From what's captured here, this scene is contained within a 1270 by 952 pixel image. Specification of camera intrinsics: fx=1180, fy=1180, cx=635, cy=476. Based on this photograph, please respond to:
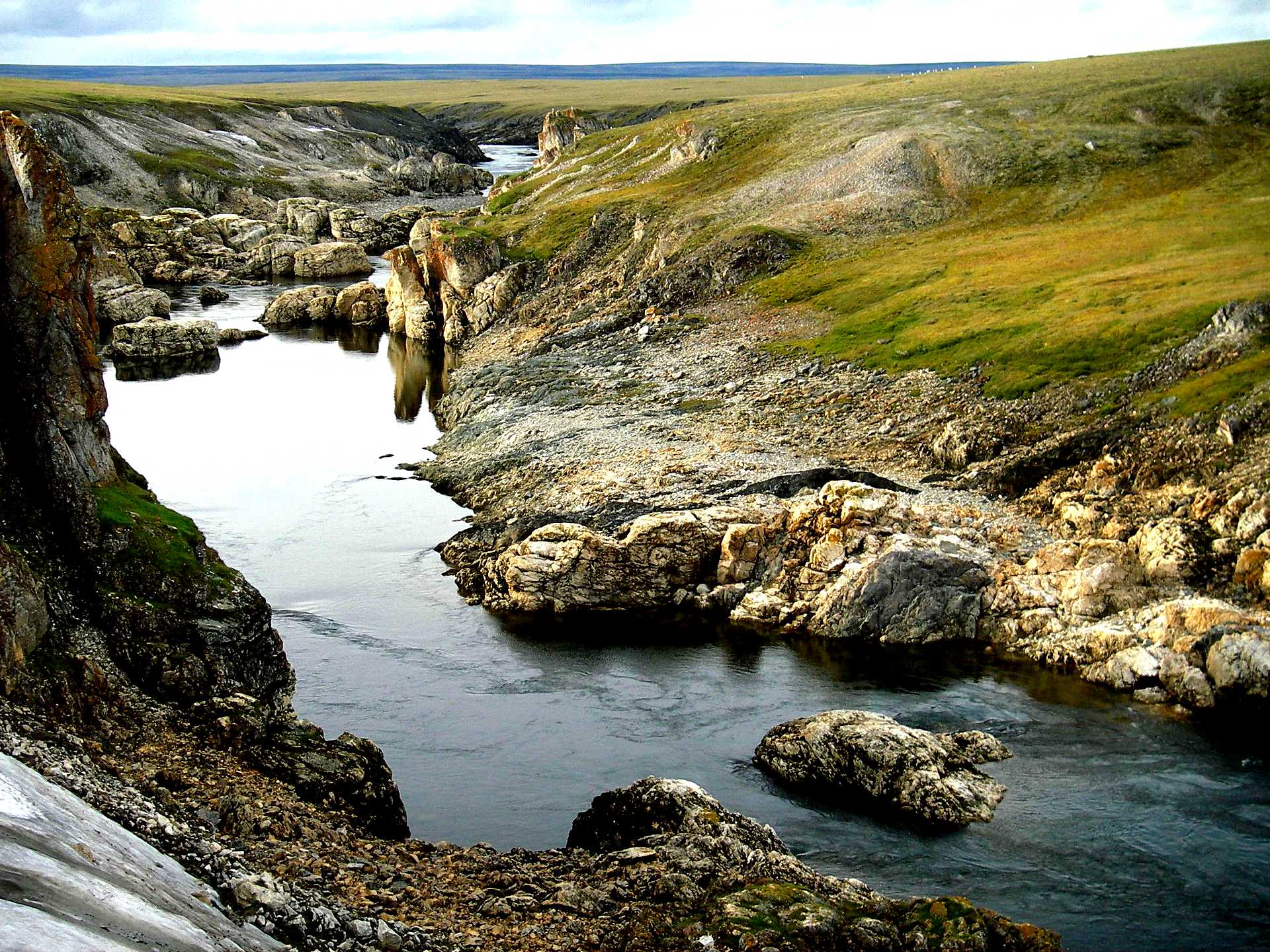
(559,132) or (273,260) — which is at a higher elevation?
(559,132)

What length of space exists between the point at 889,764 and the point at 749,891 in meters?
10.8

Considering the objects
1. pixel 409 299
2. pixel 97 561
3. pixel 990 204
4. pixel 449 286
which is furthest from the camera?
pixel 409 299

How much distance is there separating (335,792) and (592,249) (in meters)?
72.6

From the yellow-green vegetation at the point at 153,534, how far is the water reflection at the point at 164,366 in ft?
201

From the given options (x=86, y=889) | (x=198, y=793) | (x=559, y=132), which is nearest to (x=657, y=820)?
(x=198, y=793)

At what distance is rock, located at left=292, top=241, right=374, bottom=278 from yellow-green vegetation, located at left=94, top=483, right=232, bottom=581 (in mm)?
98640

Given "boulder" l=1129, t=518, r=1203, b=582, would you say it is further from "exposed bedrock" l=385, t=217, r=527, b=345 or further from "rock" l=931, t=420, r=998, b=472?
"exposed bedrock" l=385, t=217, r=527, b=345

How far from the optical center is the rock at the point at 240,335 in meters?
101

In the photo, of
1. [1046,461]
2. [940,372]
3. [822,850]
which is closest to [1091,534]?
[1046,461]

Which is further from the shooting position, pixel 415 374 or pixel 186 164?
pixel 186 164

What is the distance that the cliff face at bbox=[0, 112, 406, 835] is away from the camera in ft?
89.8

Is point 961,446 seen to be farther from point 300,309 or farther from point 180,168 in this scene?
point 180,168

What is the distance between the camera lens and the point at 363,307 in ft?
354

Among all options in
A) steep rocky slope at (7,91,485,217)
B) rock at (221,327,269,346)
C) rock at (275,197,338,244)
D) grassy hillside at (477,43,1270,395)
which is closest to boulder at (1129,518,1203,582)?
grassy hillside at (477,43,1270,395)
